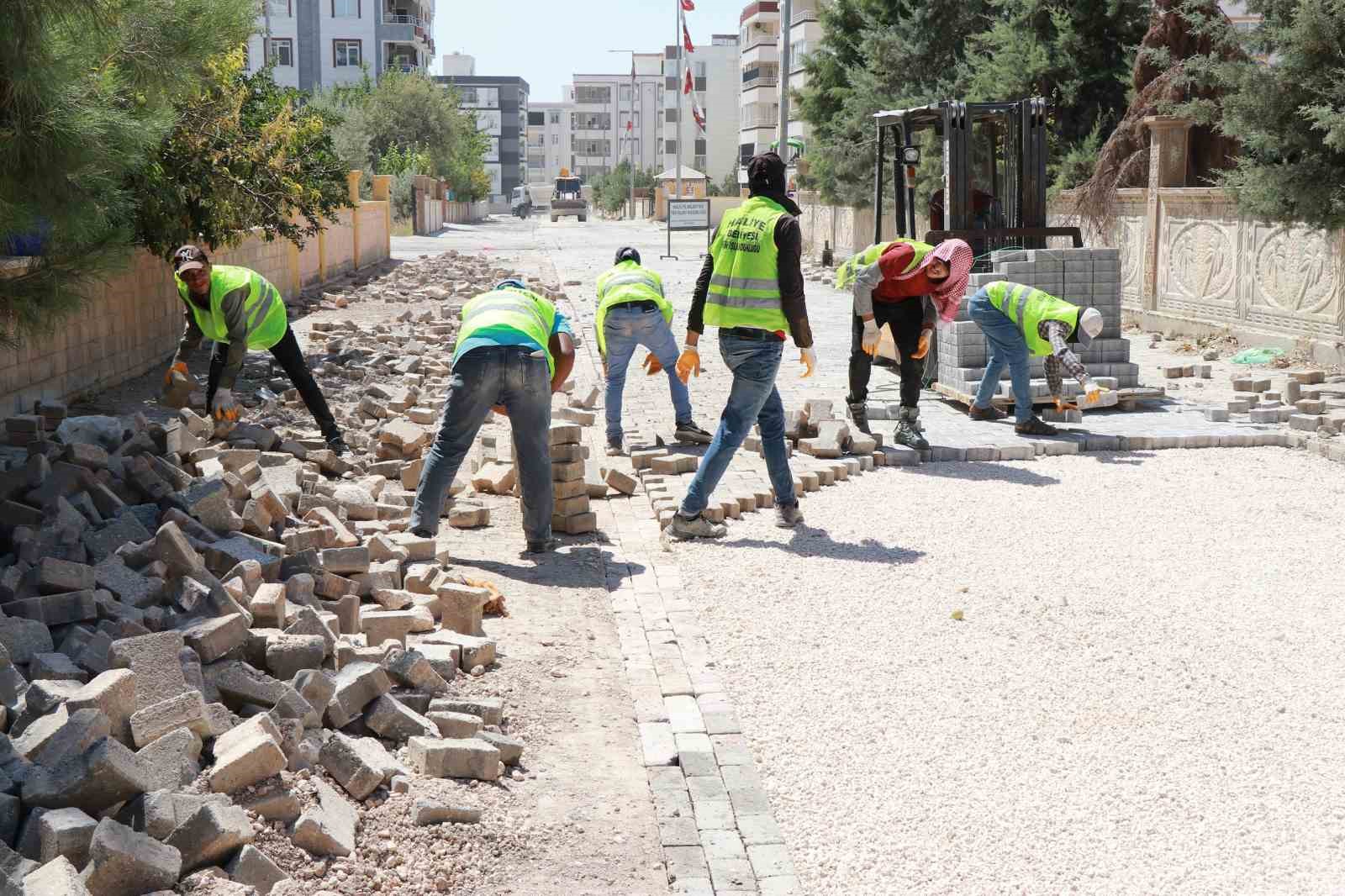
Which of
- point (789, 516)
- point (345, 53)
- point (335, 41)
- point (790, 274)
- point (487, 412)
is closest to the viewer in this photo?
point (487, 412)

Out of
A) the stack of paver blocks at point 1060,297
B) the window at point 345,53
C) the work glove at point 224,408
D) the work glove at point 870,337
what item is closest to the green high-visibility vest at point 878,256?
the work glove at point 870,337

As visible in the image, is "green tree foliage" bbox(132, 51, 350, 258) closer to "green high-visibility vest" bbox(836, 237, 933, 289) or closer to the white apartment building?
"green high-visibility vest" bbox(836, 237, 933, 289)

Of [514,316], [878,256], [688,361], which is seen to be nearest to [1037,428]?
[878,256]

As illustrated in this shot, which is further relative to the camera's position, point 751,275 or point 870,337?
point 870,337

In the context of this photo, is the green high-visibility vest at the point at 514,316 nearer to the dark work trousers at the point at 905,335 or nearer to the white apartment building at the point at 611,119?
the dark work trousers at the point at 905,335

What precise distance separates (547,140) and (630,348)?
138 metres

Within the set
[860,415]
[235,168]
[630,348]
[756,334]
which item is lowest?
[860,415]

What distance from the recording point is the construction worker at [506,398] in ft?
22.7

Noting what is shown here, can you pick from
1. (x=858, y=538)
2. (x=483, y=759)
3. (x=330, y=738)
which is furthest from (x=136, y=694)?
(x=858, y=538)

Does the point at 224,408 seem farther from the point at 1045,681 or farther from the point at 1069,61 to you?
the point at 1069,61

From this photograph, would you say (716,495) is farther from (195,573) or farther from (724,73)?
(724,73)

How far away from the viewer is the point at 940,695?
5215 mm

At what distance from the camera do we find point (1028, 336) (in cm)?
1009

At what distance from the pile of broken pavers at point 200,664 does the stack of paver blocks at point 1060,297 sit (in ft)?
20.1
